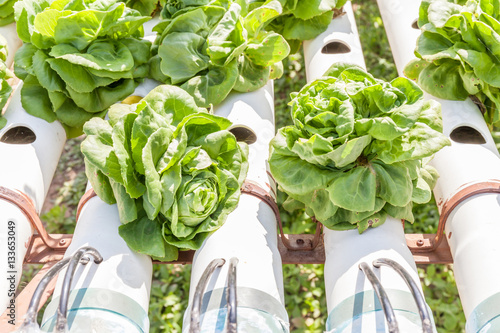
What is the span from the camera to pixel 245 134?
5.96ft

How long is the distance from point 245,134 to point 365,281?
0.70 meters

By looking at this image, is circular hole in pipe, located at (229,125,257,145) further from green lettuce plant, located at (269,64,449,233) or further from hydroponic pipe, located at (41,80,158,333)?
hydroponic pipe, located at (41,80,158,333)

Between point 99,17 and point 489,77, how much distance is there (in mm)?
1299

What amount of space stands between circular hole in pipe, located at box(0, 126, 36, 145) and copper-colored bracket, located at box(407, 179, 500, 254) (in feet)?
4.42

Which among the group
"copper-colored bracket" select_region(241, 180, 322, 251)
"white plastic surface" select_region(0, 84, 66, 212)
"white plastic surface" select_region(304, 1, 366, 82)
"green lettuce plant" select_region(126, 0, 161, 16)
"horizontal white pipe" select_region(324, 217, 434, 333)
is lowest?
"horizontal white pipe" select_region(324, 217, 434, 333)

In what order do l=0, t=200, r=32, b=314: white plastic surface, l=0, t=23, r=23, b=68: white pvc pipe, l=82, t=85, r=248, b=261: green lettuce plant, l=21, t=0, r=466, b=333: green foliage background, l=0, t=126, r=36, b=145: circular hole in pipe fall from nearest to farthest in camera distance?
l=82, t=85, r=248, b=261: green lettuce plant, l=0, t=200, r=32, b=314: white plastic surface, l=0, t=126, r=36, b=145: circular hole in pipe, l=0, t=23, r=23, b=68: white pvc pipe, l=21, t=0, r=466, b=333: green foliage background

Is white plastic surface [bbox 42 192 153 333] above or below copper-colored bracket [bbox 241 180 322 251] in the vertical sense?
below

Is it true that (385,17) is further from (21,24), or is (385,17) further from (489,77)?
(21,24)

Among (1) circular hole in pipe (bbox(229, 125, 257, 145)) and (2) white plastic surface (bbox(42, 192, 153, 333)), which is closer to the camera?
(2) white plastic surface (bbox(42, 192, 153, 333))

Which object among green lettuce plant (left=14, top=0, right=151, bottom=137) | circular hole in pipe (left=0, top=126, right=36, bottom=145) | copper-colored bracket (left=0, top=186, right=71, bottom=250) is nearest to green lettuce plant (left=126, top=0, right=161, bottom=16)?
green lettuce plant (left=14, top=0, right=151, bottom=137)

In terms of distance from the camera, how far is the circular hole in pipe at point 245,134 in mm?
1783

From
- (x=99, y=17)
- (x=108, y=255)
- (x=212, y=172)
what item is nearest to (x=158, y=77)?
(x=99, y=17)

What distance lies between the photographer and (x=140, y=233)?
1458 millimetres

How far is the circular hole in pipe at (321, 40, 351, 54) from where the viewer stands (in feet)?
7.02
